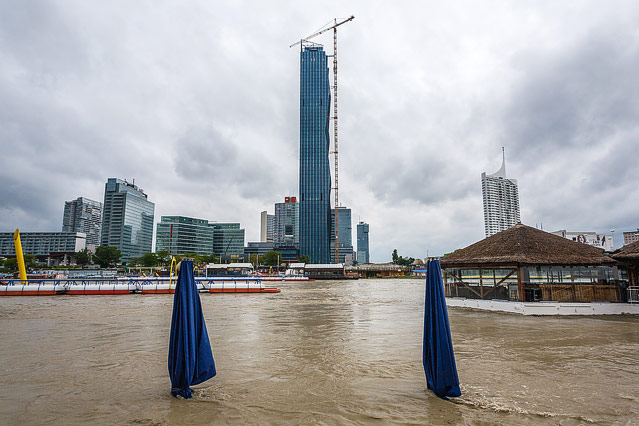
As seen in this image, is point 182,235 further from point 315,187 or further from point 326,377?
point 326,377

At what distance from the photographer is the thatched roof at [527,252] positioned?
17875mm

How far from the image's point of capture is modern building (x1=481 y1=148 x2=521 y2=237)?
164000 millimetres

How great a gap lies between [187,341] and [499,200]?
7202 inches

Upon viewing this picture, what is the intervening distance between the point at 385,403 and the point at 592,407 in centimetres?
345

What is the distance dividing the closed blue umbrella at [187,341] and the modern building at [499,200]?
17573 centimetres

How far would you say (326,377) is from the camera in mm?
7727

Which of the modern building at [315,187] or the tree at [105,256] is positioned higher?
the modern building at [315,187]

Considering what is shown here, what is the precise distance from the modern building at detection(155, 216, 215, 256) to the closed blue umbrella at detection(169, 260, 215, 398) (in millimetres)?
188914

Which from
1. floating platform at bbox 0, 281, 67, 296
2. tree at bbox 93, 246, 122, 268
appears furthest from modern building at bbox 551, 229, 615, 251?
tree at bbox 93, 246, 122, 268

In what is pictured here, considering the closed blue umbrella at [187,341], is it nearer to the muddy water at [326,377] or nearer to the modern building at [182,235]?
A: the muddy water at [326,377]

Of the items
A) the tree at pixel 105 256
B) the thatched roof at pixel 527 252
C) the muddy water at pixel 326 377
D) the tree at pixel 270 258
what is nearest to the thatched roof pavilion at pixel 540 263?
the thatched roof at pixel 527 252

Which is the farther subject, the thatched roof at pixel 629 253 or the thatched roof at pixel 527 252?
the thatched roof at pixel 527 252

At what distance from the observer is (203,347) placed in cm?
636

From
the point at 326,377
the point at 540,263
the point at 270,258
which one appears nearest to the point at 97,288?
the point at 326,377
